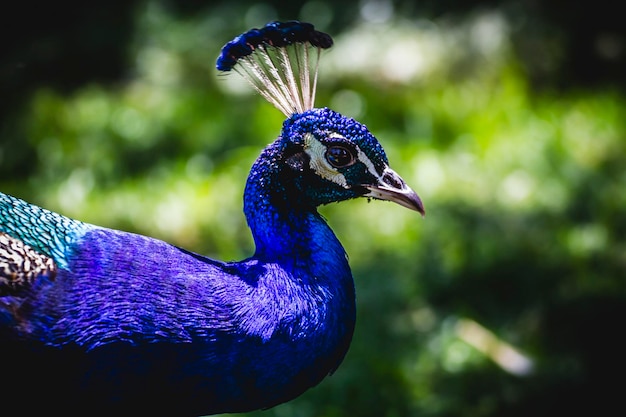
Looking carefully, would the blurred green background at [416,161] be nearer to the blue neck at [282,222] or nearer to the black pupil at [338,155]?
the blue neck at [282,222]

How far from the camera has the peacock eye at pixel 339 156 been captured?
1792mm

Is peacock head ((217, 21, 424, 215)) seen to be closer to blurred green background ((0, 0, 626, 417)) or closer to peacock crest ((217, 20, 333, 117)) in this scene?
peacock crest ((217, 20, 333, 117))

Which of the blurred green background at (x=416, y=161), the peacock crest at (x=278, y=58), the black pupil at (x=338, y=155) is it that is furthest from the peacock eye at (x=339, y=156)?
the blurred green background at (x=416, y=161)

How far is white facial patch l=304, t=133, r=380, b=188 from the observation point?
5.89ft

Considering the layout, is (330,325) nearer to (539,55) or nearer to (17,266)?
(17,266)

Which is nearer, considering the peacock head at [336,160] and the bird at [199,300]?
the bird at [199,300]

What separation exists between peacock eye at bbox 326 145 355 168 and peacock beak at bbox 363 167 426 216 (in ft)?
0.20

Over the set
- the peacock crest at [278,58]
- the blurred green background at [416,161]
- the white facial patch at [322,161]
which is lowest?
A: the white facial patch at [322,161]

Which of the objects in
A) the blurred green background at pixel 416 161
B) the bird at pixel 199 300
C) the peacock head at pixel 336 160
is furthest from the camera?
the blurred green background at pixel 416 161

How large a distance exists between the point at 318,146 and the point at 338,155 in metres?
0.04

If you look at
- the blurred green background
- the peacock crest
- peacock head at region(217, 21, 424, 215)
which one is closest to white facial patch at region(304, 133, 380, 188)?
peacock head at region(217, 21, 424, 215)

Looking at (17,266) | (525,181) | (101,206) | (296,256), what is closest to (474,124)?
(525,181)

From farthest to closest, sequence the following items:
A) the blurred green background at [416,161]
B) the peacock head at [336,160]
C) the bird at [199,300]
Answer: the blurred green background at [416,161] < the peacock head at [336,160] < the bird at [199,300]

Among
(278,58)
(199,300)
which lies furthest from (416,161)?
(199,300)
